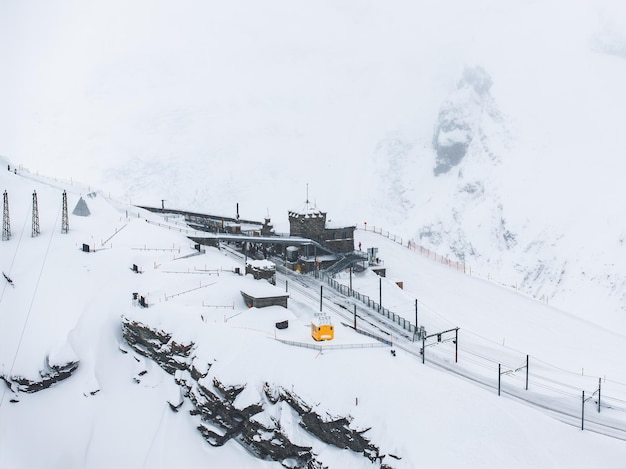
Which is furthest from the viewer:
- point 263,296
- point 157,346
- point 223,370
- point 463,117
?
point 463,117

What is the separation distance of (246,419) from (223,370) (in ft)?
14.8

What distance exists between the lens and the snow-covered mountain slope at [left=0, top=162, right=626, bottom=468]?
1538 inches

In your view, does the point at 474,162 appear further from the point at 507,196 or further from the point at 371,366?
the point at 371,366

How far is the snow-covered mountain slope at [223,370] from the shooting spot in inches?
1538

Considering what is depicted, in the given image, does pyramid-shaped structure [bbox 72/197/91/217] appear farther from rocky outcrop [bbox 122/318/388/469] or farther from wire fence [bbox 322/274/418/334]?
wire fence [bbox 322/274/418/334]

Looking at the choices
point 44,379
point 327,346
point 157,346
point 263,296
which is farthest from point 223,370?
point 44,379

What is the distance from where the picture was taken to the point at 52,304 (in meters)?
58.8

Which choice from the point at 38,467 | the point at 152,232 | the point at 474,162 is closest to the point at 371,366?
the point at 38,467

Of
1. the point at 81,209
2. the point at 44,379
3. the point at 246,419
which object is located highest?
the point at 81,209

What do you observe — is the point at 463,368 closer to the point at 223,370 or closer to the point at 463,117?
the point at 223,370

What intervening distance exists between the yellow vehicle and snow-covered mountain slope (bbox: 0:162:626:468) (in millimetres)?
1279

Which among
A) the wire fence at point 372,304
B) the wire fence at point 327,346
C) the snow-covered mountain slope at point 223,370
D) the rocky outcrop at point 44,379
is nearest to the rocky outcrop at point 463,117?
the snow-covered mountain slope at point 223,370

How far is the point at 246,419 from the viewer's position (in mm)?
45062

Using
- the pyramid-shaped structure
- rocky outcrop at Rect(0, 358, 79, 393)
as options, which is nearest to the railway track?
rocky outcrop at Rect(0, 358, 79, 393)
